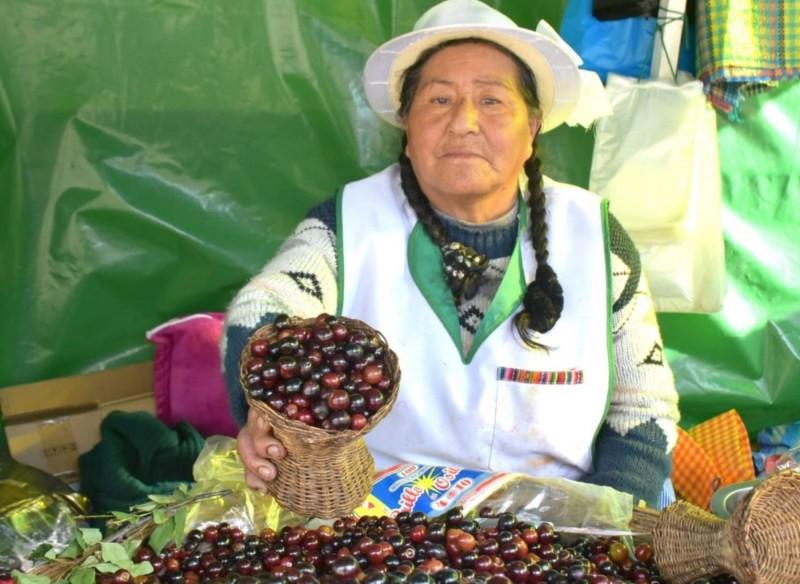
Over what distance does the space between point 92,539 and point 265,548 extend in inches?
11.2

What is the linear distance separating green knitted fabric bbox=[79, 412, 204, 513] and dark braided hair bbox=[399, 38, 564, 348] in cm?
107

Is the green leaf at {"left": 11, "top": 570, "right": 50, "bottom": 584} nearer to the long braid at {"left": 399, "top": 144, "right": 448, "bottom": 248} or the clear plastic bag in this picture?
the clear plastic bag

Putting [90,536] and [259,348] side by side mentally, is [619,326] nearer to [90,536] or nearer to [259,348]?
[259,348]

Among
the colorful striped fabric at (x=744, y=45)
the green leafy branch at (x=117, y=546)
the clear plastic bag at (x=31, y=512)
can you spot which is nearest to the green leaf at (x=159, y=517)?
the green leafy branch at (x=117, y=546)

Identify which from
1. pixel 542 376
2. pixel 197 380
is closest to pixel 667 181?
pixel 542 376

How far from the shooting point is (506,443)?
2188 mm

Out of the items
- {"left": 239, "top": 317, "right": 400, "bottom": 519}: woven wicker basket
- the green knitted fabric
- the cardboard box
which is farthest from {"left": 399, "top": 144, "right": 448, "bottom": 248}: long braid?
the cardboard box

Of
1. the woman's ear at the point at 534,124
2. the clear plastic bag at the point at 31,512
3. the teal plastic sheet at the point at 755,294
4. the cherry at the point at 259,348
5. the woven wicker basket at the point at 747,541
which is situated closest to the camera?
the woven wicker basket at the point at 747,541

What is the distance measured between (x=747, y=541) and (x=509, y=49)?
1370 mm

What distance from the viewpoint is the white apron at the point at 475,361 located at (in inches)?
84.9

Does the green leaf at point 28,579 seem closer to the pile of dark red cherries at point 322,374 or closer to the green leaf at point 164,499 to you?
the green leaf at point 164,499

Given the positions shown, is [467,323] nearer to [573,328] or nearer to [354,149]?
[573,328]

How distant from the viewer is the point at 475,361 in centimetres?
216

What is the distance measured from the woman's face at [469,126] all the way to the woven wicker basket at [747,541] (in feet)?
3.29
